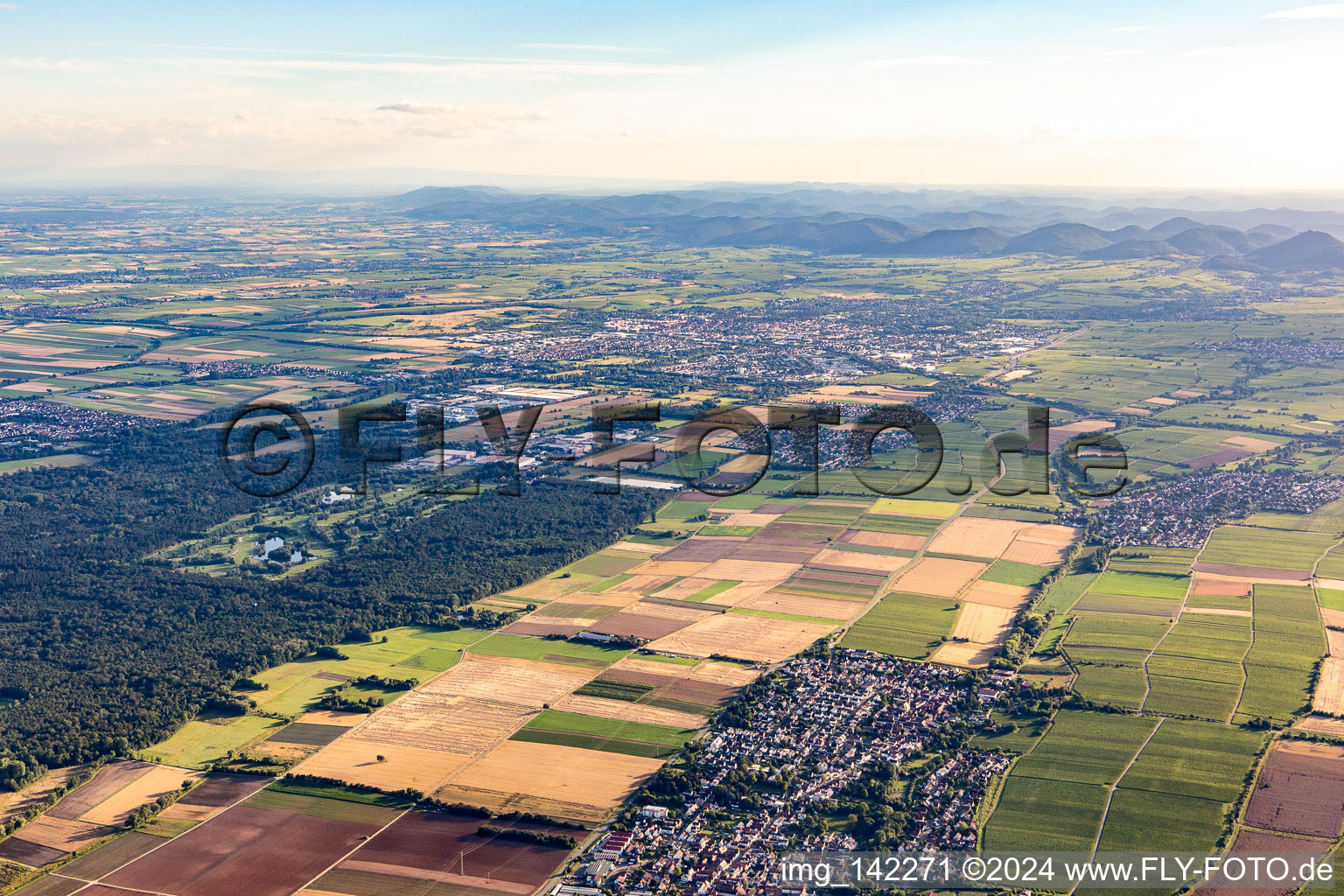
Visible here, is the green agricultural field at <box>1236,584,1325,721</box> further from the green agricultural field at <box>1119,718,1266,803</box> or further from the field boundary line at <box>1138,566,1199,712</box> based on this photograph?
the green agricultural field at <box>1119,718,1266,803</box>

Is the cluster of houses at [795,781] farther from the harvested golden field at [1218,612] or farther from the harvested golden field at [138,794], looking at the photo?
the harvested golden field at [138,794]

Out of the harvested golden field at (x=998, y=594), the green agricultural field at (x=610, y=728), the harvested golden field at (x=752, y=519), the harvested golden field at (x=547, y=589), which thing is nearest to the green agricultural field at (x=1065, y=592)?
the harvested golden field at (x=998, y=594)

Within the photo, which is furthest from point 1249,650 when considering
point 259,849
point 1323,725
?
point 259,849

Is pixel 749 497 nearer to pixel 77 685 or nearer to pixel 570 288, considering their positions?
pixel 77 685

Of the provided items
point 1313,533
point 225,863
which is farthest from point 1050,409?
point 225,863

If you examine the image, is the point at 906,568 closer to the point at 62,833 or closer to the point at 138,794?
the point at 138,794
